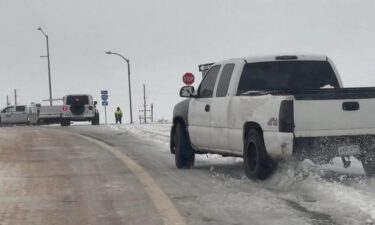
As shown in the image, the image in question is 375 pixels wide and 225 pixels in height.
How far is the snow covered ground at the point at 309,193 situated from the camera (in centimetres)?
641

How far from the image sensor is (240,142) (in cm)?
910

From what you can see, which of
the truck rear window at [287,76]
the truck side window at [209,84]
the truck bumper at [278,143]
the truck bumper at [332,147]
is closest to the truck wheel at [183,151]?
the truck side window at [209,84]

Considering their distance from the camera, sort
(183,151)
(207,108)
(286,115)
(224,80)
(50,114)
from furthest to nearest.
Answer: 1. (50,114)
2. (183,151)
3. (207,108)
4. (224,80)
5. (286,115)

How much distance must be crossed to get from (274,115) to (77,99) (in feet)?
107

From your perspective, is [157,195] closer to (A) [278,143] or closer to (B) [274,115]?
(A) [278,143]

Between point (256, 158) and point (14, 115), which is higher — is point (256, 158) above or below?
above

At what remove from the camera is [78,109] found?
130 ft

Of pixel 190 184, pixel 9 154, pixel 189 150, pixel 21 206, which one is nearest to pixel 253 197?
pixel 190 184

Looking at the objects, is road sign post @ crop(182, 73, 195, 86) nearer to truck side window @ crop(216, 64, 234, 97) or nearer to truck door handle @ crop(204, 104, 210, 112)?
truck door handle @ crop(204, 104, 210, 112)

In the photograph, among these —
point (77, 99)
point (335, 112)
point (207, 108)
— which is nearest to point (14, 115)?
point (77, 99)

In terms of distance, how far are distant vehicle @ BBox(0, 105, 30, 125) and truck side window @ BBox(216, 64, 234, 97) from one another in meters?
38.0

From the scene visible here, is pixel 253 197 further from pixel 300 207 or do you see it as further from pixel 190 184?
pixel 190 184

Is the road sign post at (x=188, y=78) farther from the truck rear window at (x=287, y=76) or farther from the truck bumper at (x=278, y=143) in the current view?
the truck bumper at (x=278, y=143)

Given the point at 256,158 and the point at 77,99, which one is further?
the point at 77,99
